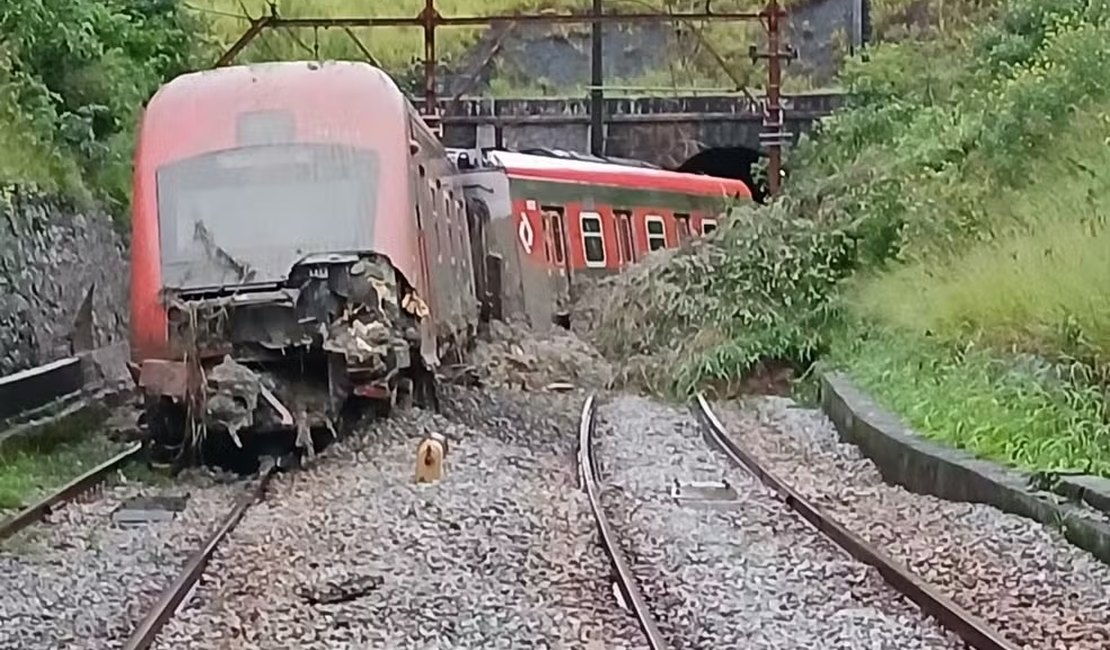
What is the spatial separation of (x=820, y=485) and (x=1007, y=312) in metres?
2.65

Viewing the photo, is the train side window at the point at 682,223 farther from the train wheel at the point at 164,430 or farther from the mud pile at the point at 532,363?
the train wheel at the point at 164,430

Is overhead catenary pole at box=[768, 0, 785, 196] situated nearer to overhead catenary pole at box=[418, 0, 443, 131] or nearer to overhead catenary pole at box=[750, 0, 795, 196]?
overhead catenary pole at box=[750, 0, 795, 196]

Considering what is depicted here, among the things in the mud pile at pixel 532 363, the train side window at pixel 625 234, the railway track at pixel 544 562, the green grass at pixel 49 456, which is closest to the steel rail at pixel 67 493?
the railway track at pixel 544 562

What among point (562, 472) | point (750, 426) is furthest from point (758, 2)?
point (562, 472)

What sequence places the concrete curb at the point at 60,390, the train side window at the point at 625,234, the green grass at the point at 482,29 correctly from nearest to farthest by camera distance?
the concrete curb at the point at 60,390
the train side window at the point at 625,234
the green grass at the point at 482,29

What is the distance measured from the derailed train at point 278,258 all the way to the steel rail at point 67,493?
0.41m

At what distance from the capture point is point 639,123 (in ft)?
126

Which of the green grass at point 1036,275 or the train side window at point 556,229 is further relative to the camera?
the train side window at point 556,229

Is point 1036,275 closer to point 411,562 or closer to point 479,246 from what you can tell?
point 411,562

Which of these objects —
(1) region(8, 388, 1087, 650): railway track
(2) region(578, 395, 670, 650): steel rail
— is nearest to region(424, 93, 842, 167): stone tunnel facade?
(2) region(578, 395, 670, 650): steel rail

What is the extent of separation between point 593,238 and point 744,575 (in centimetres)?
1693

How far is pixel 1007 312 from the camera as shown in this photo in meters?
14.0

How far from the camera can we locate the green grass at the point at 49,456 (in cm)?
1264

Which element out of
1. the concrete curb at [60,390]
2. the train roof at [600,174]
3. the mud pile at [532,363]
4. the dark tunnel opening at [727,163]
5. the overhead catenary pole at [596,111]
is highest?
the overhead catenary pole at [596,111]
